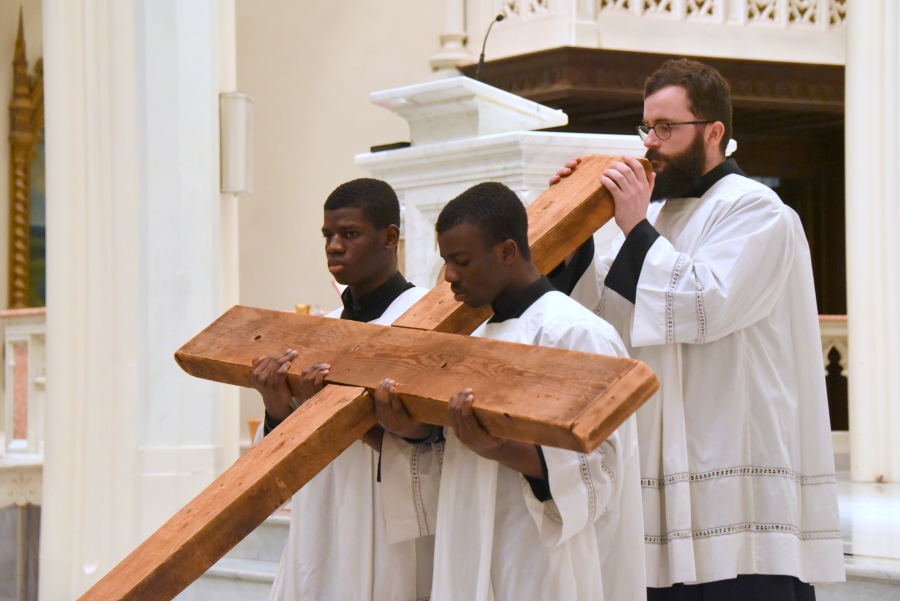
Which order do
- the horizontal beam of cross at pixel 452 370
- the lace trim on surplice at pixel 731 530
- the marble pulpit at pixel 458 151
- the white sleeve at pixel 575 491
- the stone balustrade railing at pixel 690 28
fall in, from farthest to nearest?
the stone balustrade railing at pixel 690 28 < the marble pulpit at pixel 458 151 < the lace trim on surplice at pixel 731 530 < the white sleeve at pixel 575 491 < the horizontal beam of cross at pixel 452 370

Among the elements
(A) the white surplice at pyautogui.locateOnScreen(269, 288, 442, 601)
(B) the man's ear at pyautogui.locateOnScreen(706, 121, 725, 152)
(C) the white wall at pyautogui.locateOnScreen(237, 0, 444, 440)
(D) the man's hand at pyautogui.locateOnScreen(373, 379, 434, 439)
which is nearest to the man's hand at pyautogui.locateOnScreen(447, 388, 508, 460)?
(D) the man's hand at pyautogui.locateOnScreen(373, 379, 434, 439)

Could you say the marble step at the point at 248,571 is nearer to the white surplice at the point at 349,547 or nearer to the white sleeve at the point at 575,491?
the white surplice at the point at 349,547

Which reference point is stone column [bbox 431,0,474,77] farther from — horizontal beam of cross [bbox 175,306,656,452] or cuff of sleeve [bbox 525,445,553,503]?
cuff of sleeve [bbox 525,445,553,503]

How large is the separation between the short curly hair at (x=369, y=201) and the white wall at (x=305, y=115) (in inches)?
289

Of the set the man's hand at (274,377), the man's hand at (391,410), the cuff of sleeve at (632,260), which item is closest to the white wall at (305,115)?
the cuff of sleeve at (632,260)

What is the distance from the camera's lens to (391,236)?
278cm

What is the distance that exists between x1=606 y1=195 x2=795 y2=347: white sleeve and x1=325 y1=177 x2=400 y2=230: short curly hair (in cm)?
58

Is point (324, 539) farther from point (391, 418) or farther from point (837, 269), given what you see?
point (837, 269)

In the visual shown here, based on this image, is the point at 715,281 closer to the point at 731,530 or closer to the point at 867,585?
the point at 731,530

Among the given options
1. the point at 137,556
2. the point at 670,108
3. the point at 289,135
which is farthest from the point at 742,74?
the point at 137,556

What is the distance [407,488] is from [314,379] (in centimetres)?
A: 34

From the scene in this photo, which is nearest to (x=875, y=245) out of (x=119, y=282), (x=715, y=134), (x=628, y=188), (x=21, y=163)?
(x=119, y=282)

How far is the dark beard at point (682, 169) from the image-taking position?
9.21 ft

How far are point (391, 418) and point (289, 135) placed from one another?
27.3 ft
